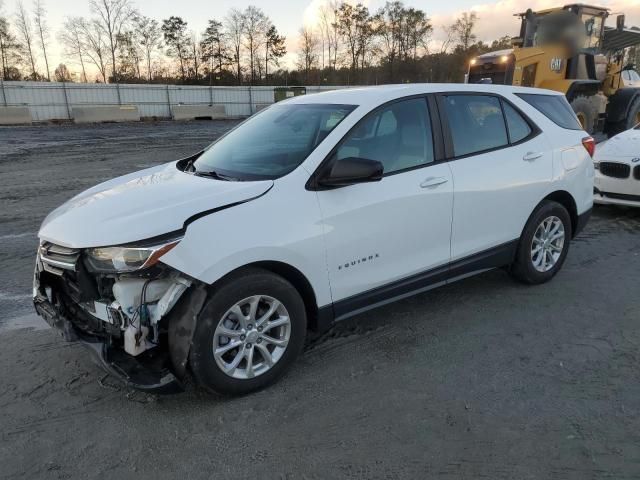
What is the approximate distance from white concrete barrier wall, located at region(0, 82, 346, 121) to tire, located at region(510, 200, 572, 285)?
95.4 feet

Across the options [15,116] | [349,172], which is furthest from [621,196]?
[15,116]

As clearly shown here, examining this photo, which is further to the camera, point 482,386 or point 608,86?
point 608,86

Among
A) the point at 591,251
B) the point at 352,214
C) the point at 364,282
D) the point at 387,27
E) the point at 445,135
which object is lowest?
the point at 591,251

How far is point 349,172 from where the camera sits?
3.20 meters

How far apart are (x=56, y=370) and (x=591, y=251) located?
212 inches

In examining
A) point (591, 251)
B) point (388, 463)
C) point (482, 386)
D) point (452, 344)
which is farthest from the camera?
point (591, 251)

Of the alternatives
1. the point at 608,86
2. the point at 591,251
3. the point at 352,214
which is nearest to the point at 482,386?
the point at 352,214

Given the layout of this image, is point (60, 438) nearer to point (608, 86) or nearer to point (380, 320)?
point (380, 320)

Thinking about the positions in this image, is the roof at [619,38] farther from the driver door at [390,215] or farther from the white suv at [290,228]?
the driver door at [390,215]

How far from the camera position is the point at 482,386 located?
321cm

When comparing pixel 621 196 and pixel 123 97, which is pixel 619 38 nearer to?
pixel 621 196

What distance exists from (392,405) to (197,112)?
3059 centimetres

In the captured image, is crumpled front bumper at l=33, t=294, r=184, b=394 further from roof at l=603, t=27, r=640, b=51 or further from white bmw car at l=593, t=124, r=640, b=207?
roof at l=603, t=27, r=640, b=51

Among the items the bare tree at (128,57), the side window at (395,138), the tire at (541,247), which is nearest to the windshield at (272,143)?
the side window at (395,138)
